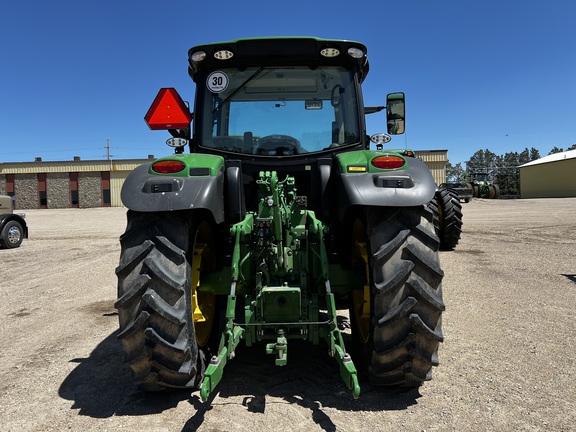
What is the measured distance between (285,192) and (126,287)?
4.50 ft

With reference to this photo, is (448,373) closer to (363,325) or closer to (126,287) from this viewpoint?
(363,325)

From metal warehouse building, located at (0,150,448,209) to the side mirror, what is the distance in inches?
1529

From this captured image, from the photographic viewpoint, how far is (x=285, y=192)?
3.37m

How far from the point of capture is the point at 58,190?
41094 mm

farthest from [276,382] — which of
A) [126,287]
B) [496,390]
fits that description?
[496,390]

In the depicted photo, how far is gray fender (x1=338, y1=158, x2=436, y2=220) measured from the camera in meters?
2.66

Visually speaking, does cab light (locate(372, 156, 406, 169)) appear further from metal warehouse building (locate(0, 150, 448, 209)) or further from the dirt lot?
metal warehouse building (locate(0, 150, 448, 209))

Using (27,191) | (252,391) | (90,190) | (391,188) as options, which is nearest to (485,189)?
(90,190)

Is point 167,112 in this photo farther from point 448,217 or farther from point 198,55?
point 448,217

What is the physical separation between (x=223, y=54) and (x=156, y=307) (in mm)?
2080

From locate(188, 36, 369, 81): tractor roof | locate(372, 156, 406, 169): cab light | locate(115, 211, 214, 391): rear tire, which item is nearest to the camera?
locate(115, 211, 214, 391): rear tire

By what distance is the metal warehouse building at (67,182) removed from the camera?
134 ft

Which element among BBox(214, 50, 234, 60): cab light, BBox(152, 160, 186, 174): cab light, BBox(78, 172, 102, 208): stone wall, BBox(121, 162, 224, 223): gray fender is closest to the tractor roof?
BBox(214, 50, 234, 60): cab light

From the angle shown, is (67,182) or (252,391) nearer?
(252,391)
